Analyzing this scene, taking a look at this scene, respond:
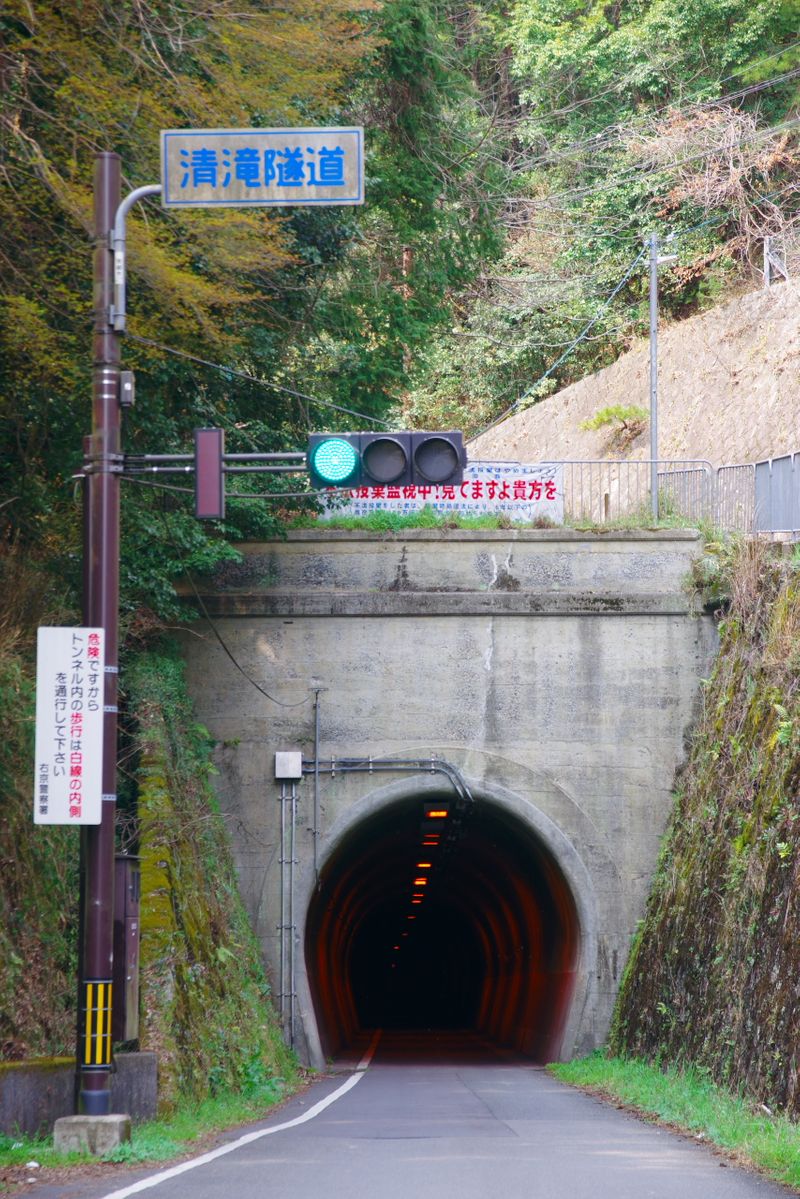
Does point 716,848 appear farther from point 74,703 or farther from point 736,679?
point 74,703

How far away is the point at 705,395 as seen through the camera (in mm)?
32750

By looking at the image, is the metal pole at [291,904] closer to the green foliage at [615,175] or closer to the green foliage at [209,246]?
the green foliage at [209,246]

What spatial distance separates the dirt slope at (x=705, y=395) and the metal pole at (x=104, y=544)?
20111 mm

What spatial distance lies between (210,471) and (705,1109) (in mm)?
6464

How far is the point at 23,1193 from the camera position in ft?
25.3

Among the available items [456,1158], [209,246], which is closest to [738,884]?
[456,1158]

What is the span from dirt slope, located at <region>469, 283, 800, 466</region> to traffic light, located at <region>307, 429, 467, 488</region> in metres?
19.2

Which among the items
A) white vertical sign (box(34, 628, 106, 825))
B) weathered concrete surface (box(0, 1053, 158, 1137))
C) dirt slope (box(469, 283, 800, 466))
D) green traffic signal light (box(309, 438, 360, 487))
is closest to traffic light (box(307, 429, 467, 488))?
green traffic signal light (box(309, 438, 360, 487))

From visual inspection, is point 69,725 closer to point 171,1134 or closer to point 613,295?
point 171,1134

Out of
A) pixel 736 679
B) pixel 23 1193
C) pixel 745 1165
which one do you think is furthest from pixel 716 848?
pixel 23 1193

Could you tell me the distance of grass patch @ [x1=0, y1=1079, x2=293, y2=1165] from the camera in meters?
8.82

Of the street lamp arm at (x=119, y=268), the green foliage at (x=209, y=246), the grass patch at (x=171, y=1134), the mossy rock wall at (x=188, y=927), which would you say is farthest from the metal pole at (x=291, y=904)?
the street lamp arm at (x=119, y=268)

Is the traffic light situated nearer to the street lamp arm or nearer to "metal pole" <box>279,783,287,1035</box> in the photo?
the street lamp arm

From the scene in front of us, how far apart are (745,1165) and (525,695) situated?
11.0 meters
